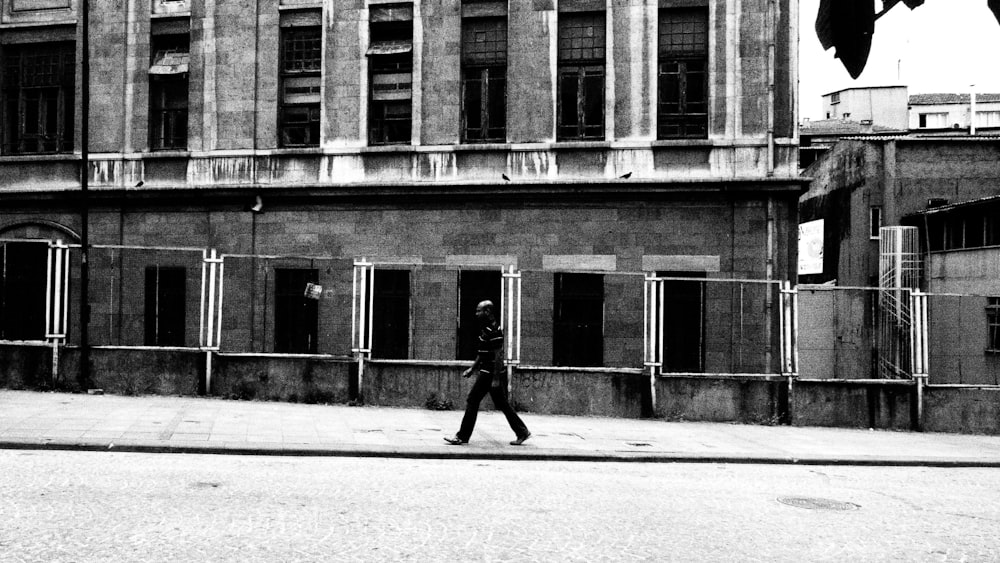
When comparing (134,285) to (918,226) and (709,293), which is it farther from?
(918,226)

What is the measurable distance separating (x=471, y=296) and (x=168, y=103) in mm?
9371

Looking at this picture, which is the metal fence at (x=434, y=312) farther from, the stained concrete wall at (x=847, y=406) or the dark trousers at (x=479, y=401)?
the dark trousers at (x=479, y=401)

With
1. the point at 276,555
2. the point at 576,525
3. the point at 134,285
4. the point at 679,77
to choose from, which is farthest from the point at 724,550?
the point at 134,285

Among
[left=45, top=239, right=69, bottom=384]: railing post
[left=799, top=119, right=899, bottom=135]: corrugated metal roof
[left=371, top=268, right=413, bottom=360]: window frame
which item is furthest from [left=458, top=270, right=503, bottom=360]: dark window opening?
[left=799, top=119, right=899, bottom=135]: corrugated metal roof

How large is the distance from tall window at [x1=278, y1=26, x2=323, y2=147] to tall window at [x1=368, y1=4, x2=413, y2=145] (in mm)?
1426

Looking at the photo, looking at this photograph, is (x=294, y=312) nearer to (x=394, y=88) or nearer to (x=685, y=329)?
(x=394, y=88)

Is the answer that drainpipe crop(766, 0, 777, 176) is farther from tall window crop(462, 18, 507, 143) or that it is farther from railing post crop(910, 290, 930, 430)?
tall window crop(462, 18, 507, 143)

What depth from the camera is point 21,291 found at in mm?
21969

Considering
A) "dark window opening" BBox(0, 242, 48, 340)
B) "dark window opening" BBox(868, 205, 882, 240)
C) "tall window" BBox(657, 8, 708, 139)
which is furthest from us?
"dark window opening" BBox(868, 205, 882, 240)

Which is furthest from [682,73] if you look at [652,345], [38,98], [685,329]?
[38,98]

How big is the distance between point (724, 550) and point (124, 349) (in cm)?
1460

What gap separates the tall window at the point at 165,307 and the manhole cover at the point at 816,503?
17998 millimetres

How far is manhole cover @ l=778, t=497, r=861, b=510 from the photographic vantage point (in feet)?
33.6

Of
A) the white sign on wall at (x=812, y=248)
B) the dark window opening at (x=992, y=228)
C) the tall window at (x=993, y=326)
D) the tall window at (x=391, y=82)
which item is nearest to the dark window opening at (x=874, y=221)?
the white sign on wall at (x=812, y=248)
